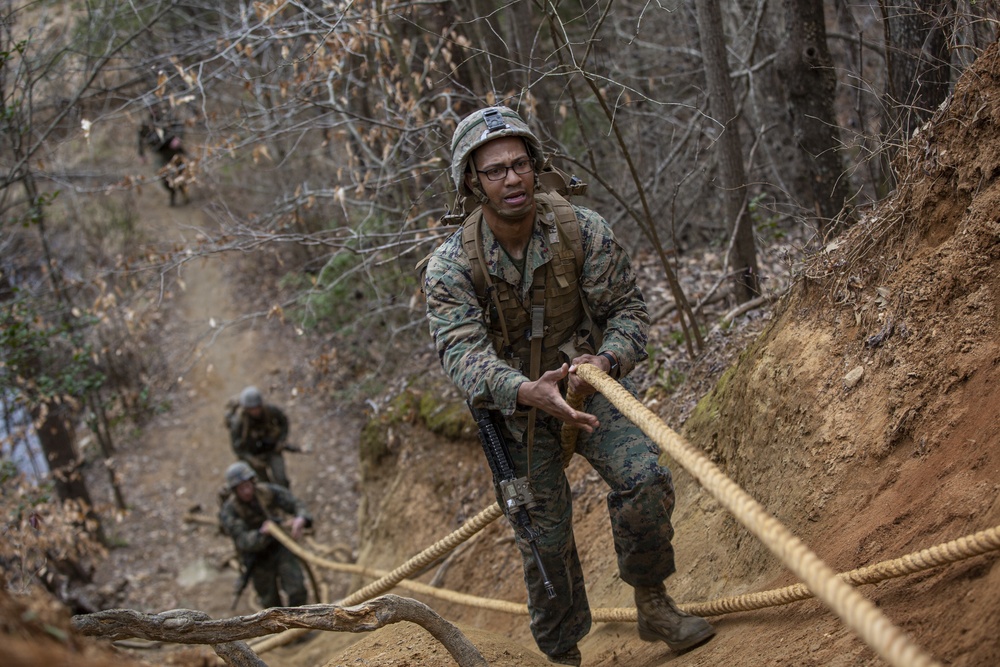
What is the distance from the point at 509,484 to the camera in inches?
165

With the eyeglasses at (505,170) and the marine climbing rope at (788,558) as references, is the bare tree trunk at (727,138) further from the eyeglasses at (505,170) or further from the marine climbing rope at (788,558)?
the marine climbing rope at (788,558)

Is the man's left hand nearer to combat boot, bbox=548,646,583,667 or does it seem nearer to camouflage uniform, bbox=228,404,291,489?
combat boot, bbox=548,646,583,667

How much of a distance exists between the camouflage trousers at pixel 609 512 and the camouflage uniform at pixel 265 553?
19.2 feet

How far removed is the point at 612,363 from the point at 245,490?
671 centimetres

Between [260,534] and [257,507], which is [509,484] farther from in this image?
[257,507]

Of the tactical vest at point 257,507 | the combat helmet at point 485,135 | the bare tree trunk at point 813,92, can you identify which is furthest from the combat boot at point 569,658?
the tactical vest at point 257,507

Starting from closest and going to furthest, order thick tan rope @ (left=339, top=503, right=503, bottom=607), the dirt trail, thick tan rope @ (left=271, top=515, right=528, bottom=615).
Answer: thick tan rope @ (left=339, top=503, right=503, bottom=607)
thick tan rope @ (left=271, top=515, right=528, bottom=615)
the dirt trail

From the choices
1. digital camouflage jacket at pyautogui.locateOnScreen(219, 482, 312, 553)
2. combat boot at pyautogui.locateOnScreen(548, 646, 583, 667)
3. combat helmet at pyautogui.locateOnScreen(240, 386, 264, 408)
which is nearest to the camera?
combat boot at pyautogui.locateOnScreen(548, 646, 583, 667)

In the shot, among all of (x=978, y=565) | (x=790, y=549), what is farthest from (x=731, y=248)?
(x=790, y=549)

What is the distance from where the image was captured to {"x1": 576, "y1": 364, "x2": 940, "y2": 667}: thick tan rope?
1.92 m

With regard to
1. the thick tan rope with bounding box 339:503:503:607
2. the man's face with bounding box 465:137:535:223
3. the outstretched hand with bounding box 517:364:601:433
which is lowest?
the thick tan rope with bounding box 339:503:503:607

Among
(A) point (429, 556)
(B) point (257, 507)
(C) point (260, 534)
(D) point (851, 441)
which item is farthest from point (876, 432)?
(B) point (257, 507)

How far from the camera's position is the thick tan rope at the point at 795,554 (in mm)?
1922

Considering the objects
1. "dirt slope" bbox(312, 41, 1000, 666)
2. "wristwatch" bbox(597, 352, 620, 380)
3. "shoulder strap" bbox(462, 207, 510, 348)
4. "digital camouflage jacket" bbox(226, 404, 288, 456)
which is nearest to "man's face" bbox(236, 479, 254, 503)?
"digital camouflage jacket" bbox(226, 404, 288, 456)
